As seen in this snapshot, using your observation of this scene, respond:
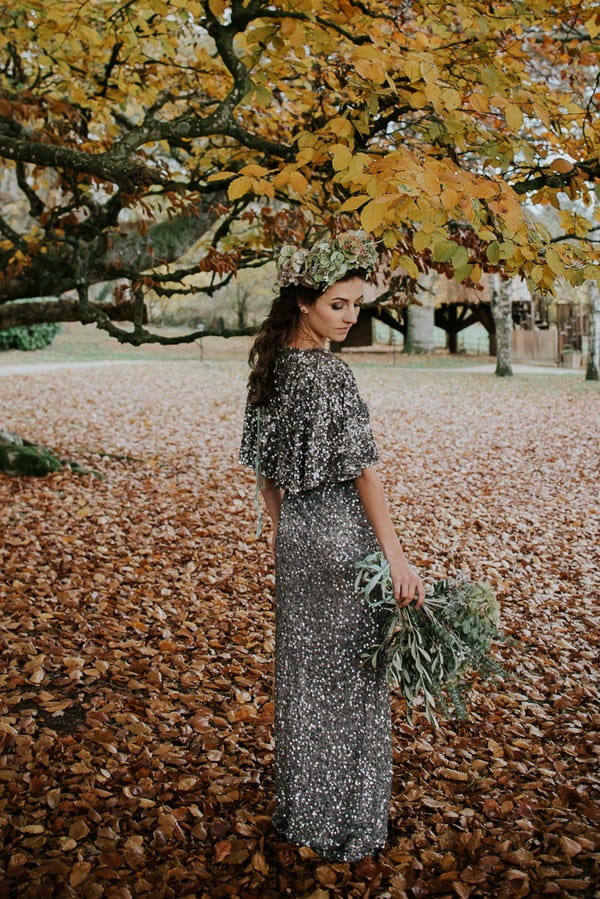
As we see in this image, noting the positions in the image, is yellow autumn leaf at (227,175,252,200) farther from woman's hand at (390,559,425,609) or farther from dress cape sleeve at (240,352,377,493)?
woman's hand at (390,559,425,609)

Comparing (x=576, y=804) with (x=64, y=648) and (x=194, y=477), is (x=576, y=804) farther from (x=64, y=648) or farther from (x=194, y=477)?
(x=194, y=477)

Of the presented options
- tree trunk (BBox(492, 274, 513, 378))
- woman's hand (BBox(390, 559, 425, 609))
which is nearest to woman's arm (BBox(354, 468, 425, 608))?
woman's hand (BBox(390, 559, 425, 609))

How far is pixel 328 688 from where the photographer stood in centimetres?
268

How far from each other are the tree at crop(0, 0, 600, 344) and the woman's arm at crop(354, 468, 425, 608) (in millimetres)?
781

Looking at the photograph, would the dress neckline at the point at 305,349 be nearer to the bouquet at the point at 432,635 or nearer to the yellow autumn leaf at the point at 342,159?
the bouquet at the point at 432,635

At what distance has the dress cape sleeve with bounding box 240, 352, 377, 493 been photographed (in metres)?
2.54

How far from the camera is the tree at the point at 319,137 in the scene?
3.08m

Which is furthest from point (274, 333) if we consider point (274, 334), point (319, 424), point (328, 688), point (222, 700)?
point (222, 700)

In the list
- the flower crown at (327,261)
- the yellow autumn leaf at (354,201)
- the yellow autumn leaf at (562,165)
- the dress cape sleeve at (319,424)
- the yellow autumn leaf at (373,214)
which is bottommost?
the dress cape sleeve at (319,424)

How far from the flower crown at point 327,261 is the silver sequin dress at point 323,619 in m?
0.23

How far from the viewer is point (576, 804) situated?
3.19m

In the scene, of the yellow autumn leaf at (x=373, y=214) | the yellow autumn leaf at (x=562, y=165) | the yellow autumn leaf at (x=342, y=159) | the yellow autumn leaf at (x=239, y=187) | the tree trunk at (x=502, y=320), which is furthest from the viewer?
the tree trunk at (x=502, y=320)

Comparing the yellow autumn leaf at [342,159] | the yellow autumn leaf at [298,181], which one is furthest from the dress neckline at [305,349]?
the yellow autumn leaf at [298,181]

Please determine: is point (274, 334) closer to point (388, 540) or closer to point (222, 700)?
point (388, 540)
